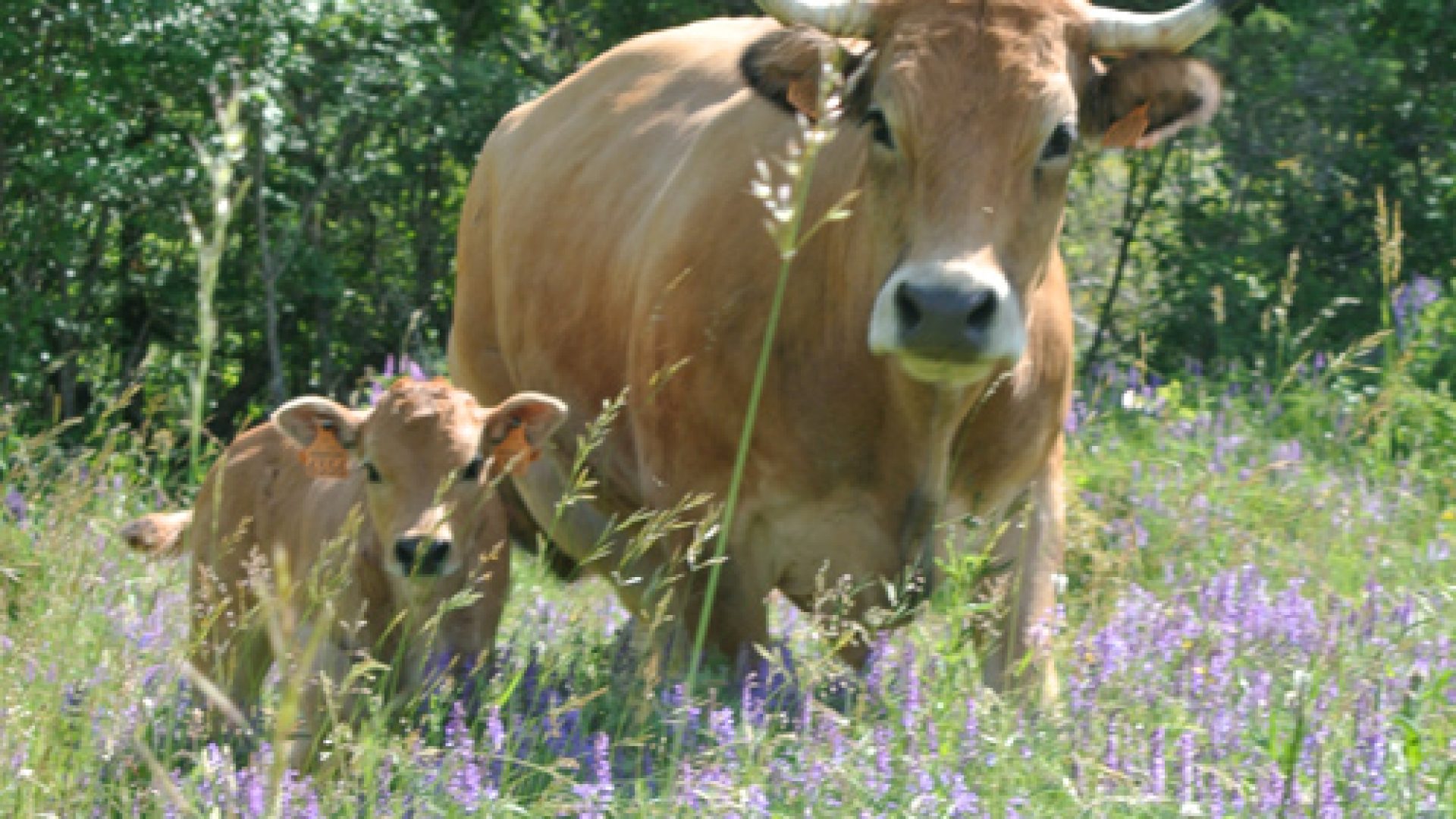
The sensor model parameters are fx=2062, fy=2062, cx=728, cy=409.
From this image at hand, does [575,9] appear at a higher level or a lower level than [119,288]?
higher

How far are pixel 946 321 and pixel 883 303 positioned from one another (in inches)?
7.6

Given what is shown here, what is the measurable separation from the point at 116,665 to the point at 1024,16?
247 cm

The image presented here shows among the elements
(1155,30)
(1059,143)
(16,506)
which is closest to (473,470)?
(1059,143)

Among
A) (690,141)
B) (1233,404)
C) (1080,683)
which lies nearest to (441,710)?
(1080,683)

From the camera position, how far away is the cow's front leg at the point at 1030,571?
524cm

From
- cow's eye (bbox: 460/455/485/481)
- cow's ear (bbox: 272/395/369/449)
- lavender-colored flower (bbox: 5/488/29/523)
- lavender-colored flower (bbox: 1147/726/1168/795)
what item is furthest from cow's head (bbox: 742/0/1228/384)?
lavender-colored flower (bbox: 5/488/29/523)

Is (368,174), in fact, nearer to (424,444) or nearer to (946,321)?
(424,444)

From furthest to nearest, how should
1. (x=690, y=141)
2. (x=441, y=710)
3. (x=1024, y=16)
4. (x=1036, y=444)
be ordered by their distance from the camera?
(x=690, y=141)
(x=1036, y=444)
(x=1024, y=16)
(x=441, y=710)

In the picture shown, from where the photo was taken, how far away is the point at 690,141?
6145 mm

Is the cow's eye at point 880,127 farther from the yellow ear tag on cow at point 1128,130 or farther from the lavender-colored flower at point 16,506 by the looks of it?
the lavender-colored flower at point 16,506

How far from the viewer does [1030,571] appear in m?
5.43

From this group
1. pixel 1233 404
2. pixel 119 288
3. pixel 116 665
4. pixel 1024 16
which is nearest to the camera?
pixel 116 665

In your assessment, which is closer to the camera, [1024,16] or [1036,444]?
[1024,16]

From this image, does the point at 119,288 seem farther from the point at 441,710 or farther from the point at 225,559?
the point at 441,710
